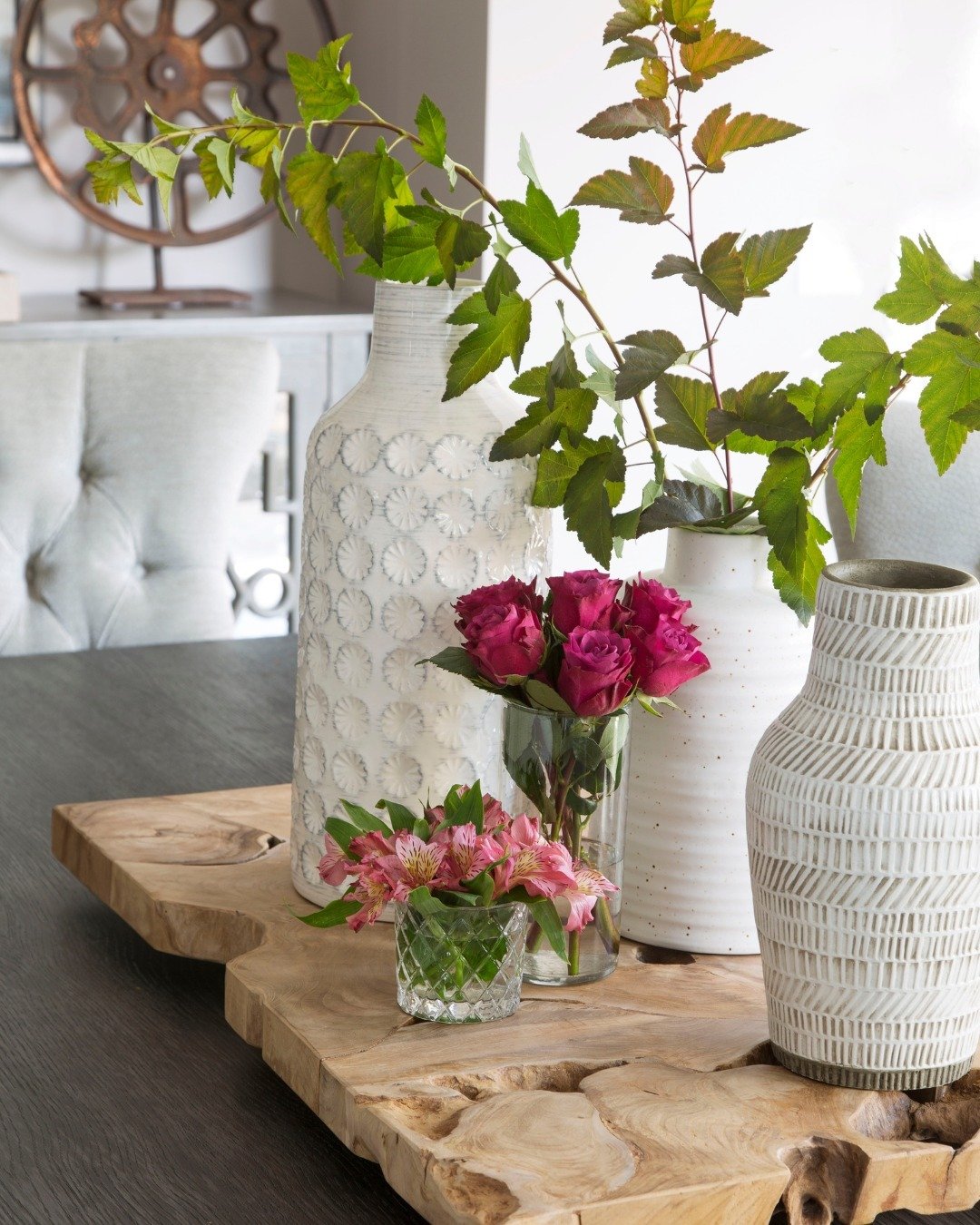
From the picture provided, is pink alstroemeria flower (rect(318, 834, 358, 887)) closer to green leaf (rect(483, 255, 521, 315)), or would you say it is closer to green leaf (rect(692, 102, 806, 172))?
green leaf (rect(483, 255, 521, 315))

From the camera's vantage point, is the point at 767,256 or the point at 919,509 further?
the point at 919,509

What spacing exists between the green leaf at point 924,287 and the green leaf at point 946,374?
2cm

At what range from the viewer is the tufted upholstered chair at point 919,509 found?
5.94 feet

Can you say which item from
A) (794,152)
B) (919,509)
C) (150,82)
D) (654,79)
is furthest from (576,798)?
Answer: (150,82)

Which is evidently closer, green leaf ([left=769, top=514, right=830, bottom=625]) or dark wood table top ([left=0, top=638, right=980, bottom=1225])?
dark wood table top ([left=0, top=638, right=980, bottom=1225])

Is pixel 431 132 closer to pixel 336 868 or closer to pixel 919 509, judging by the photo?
pixel 336 868

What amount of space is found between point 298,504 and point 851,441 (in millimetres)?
1955

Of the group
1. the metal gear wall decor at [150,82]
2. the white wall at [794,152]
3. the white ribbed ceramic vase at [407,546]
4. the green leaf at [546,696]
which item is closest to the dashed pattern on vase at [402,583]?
the white ribbed ceramic vase at [407,546]

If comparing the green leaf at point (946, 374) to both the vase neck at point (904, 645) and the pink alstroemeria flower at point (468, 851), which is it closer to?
the vase neck at point (904, 645)

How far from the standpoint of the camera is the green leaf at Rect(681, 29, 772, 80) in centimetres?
80

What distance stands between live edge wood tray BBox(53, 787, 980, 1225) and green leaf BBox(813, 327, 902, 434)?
32cm

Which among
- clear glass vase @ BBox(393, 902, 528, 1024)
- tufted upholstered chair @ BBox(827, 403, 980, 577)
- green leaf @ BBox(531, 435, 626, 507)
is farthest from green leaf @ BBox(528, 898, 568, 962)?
tufted upholstered chair @ BBox(827, 403, 980, 577)

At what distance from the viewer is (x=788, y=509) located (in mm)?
786

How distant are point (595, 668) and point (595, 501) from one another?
98 mm
